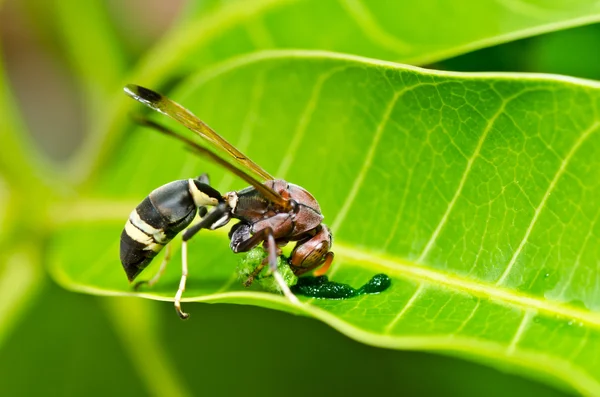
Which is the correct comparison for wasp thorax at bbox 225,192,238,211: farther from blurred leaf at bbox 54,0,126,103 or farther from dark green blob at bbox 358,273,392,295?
blurred leaf at bbox 54,0,126,103

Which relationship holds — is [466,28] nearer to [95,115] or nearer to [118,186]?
[118,186]

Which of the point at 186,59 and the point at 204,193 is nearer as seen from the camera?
the point at 204,193

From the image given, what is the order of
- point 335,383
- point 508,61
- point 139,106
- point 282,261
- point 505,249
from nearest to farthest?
point 505,249 < point 282,261 < point 508,61 < point 139,106 < point 335,383

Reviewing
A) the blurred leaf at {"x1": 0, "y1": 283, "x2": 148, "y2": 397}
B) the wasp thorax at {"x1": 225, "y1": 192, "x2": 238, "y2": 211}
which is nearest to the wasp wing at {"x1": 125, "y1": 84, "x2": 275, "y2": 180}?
the wasp thorax at {"x1": 225, "y1": 192, "x2": 238, "y2": 211}

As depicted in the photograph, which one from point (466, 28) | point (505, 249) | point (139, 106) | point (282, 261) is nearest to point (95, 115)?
point (139, 106)

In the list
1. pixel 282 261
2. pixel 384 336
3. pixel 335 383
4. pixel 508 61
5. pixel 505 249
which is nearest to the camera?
pixel 384 336

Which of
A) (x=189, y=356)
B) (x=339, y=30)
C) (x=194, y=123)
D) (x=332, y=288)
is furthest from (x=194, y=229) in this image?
(x=189, y=356)

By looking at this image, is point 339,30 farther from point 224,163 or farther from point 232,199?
point 224,163
